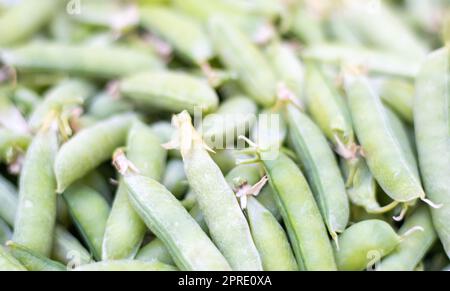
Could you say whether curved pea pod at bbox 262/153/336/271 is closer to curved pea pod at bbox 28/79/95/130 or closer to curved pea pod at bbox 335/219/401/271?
curved pea pod at bbox 335/219/401/271

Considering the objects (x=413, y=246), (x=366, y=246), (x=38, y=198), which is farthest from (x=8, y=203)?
(x=413, y=246)

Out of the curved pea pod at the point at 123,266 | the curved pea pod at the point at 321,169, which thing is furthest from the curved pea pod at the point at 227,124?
the curved pea pod at the point at 123,266

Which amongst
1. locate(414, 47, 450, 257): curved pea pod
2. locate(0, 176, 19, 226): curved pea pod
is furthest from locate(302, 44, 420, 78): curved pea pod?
locate(0, 176, 19, 226): curved pea pod

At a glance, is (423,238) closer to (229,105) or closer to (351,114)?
(351,114)

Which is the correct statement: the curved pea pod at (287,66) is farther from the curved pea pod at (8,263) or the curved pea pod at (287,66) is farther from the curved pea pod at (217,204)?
the curved pea pod at (8,263)

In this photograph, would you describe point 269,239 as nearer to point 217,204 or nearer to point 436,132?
point 217,204

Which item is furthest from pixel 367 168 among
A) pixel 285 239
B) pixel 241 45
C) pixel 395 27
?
pixel 395 27
